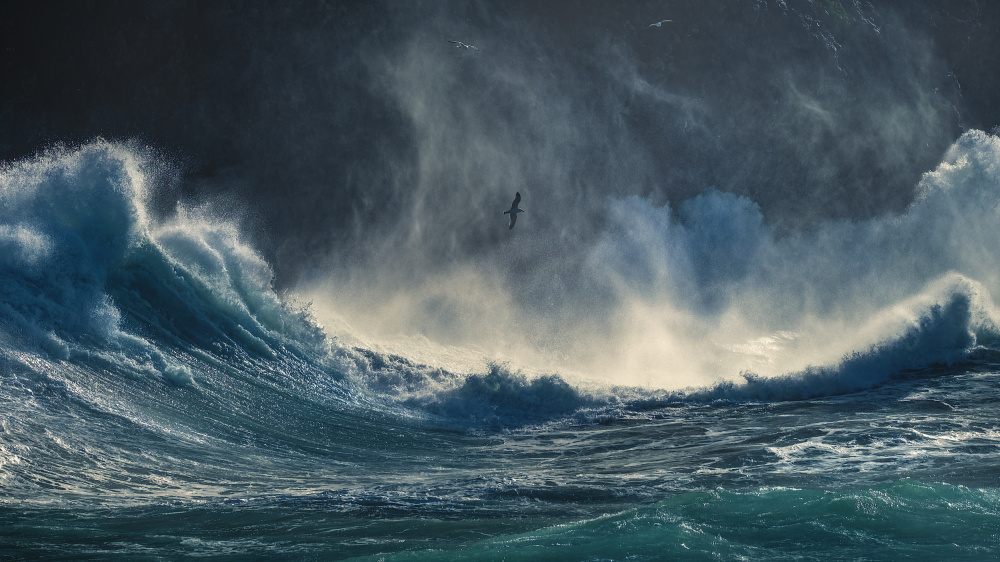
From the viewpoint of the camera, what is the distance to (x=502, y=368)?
18062 millimetres

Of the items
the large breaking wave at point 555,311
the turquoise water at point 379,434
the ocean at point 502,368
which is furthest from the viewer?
the large breaking wave at point 555,311

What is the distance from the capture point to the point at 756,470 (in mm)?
12086

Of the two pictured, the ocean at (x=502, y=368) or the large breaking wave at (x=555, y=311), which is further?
the large breaking wave at (x=555, y=311)

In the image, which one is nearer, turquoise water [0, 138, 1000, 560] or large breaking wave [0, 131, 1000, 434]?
turquoise water [0, 138, 1000, 560]

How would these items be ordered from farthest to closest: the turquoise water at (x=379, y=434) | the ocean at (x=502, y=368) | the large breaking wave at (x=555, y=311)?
the large breaking wave at (x=555, y=311)
the ocean at (x=502, y=368)
the turquoise water at (x=379, y=434)

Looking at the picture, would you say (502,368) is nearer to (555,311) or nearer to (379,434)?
(379,434)

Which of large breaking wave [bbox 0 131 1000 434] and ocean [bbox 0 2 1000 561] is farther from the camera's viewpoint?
large breaking wave [bbox 0 131 1000 434]

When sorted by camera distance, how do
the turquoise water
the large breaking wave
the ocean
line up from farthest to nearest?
the large breaking wave
the ocean
the turquoise water

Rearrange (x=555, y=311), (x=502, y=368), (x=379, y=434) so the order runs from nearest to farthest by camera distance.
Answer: (x=379, y=434)
(x=502, y=368)
(x=555, y=311)

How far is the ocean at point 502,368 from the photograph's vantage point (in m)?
9.73

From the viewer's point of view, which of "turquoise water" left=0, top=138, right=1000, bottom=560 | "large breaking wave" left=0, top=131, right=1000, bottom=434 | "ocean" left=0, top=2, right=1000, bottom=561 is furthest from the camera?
"large breaking wave" left=0, top=131, right=1000, bottom=434

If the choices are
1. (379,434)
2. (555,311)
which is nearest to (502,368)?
(379,434)

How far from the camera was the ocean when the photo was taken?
31.9 feet

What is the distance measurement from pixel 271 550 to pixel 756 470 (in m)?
6.73
